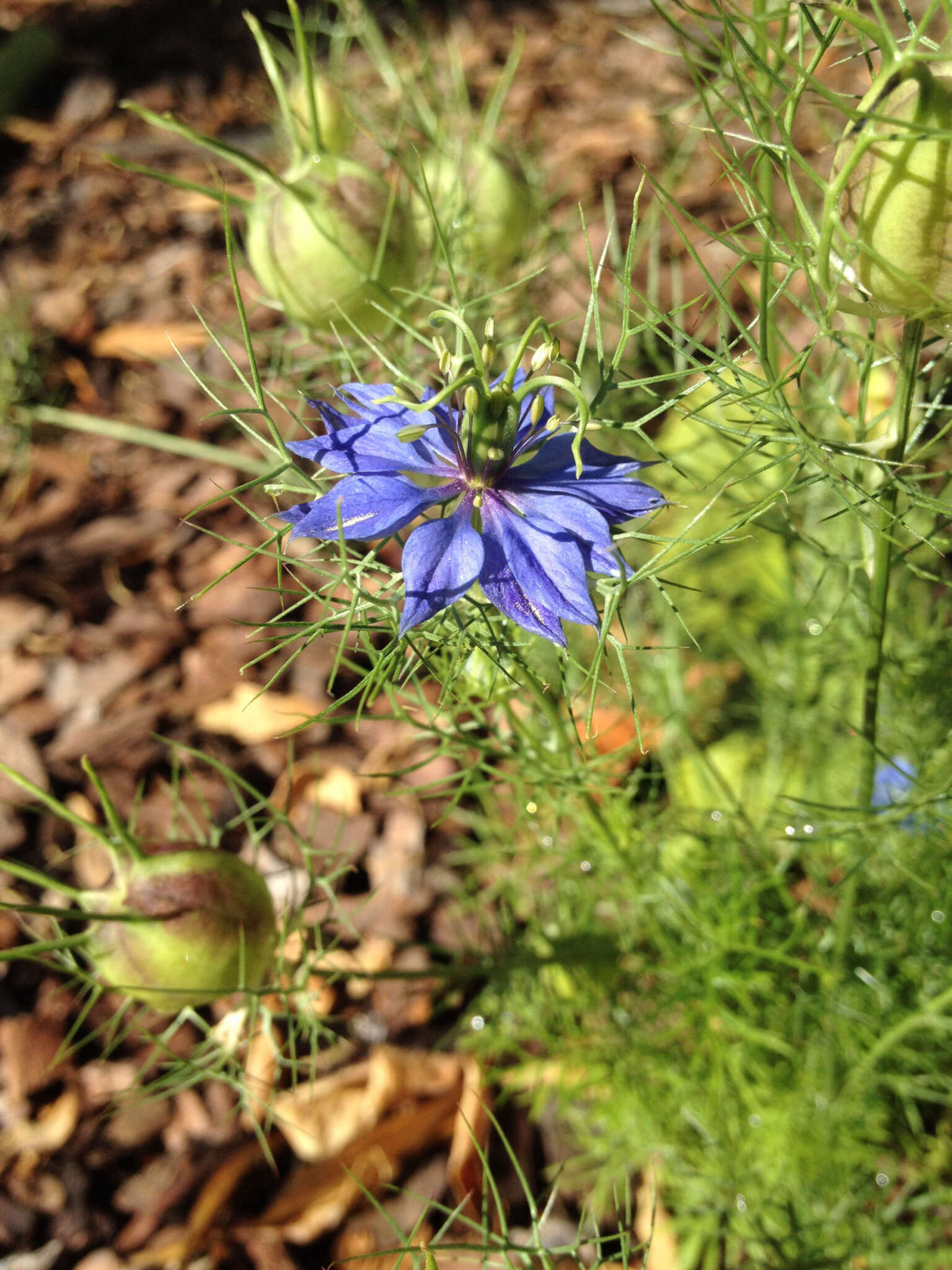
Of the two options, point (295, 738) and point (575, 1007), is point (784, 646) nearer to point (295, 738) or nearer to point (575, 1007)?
point (575, 1007)

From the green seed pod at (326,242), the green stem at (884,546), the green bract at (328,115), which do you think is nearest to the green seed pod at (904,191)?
the green stem at (884,546)

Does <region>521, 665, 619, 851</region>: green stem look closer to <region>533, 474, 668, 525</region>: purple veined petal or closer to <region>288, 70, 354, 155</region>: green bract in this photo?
<region>533, 474, 668, 525</region>: purple veined petal

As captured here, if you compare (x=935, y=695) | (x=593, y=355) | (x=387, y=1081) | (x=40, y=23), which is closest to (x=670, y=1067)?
(x=387, y=1081)

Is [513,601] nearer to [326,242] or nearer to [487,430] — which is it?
[487,430]

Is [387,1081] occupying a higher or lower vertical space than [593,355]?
lower

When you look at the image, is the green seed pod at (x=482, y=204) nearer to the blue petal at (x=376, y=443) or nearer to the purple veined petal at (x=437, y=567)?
the blue petal at (x=376, y=443)

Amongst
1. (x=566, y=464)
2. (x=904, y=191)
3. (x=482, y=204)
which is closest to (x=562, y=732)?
(x=566, y=464)

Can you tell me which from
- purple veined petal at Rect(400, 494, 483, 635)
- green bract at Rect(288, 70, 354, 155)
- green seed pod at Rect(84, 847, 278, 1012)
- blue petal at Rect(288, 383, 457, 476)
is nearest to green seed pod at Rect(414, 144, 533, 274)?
green bract at Rect(288, 70, 354, 155)
